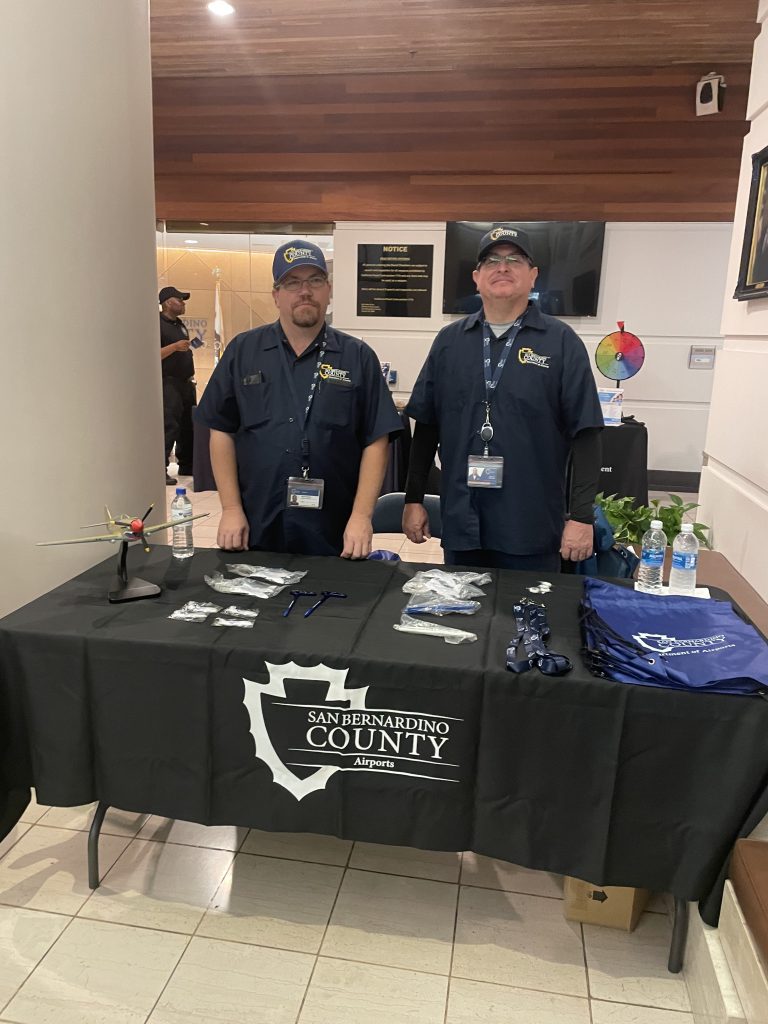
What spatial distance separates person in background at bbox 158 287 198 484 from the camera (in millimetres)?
6148

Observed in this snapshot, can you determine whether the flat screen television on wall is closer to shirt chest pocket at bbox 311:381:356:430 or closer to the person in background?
the person in background

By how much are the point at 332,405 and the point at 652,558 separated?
3.27 ft

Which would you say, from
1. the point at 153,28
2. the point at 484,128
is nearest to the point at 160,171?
the point at 153,28

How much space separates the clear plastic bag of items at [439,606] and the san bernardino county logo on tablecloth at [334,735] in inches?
12.0

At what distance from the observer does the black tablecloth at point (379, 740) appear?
1.44 m

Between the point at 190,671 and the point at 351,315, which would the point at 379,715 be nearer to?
the point at 190,671

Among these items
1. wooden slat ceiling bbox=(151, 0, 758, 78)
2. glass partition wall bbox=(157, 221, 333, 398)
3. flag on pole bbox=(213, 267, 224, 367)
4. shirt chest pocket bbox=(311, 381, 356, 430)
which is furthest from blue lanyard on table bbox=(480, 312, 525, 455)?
flag on pole bbox=(213, 267, 224, 367)

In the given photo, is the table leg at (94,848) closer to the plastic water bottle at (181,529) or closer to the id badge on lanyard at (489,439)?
the plastic water bottle at (181,529)

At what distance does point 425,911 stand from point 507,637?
72 cm

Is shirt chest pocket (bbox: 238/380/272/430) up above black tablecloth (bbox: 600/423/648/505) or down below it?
above

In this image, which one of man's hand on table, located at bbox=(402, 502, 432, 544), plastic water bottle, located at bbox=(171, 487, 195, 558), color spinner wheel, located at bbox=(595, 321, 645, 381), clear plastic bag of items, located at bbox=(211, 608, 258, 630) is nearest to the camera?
clear plastic bag of items, located at bbox=(211, 608, 258, 630)

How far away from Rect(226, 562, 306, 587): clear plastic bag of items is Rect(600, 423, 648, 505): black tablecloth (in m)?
3.57

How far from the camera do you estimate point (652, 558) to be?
191cm

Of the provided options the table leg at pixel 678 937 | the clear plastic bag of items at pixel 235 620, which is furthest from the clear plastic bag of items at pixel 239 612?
the table leg at pixel 678 937
